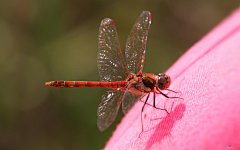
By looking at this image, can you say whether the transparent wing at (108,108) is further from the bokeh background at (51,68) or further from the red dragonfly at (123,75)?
the bokeh background at (51,68)

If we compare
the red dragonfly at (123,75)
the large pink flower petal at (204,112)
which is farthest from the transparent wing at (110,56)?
the large pink flower petal at (204,112)

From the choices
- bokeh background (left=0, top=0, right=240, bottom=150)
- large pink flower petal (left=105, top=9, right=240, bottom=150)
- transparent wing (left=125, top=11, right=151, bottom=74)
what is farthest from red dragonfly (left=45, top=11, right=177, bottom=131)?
bokeh background (left=0, top=0, right=240, bottom=150)

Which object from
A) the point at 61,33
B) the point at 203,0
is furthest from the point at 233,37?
the point at 203,0

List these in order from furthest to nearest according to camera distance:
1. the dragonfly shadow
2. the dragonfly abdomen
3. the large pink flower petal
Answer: the dragonfly abdomen < the dragonfly shadow < the large pink flower petal

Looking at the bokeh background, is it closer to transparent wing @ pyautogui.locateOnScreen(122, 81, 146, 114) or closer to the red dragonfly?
the red dragonfly

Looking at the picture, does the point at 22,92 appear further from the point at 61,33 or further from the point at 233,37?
the point at 233,37

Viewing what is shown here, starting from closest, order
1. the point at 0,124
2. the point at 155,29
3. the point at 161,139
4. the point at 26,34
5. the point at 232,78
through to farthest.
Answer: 1. the point at 232,78
2. the point at 161,139
3. the point at 0,124
4. the point at 26,34
5. the point at 155,29
